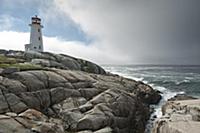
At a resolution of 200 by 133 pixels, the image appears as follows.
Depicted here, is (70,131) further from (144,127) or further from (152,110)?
(152,110)

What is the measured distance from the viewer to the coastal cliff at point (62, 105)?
1992 centimetres

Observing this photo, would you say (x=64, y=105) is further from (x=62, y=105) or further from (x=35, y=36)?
(x=35, y=36)

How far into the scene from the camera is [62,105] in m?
24.9

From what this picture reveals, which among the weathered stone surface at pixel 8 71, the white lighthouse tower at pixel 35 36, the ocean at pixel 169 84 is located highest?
the white lighthouse tower at pixel 35 36

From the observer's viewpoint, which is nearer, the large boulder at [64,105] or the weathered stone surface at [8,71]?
the large boulder at [64,105]

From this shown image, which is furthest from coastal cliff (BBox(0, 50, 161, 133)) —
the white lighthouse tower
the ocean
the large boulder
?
the white lighthouse tower

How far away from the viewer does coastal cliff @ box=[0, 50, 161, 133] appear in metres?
19.9

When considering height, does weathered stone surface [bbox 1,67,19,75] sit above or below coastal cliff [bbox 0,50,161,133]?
above

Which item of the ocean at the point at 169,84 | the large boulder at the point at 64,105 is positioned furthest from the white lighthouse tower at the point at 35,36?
the ocean at the point at 169,84

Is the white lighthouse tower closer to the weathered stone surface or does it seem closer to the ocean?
the ocean

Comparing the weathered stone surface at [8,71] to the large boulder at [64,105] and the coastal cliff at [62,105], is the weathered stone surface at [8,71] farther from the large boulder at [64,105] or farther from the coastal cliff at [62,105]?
the large boulder at [64,105]

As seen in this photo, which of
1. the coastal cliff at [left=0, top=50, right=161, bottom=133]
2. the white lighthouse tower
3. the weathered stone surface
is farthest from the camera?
the white lighthouse tower

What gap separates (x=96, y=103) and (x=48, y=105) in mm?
4462

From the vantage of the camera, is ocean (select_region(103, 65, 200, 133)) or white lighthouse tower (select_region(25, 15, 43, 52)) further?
white lighthouse tower (select_region(25, 15, 43, 52))
